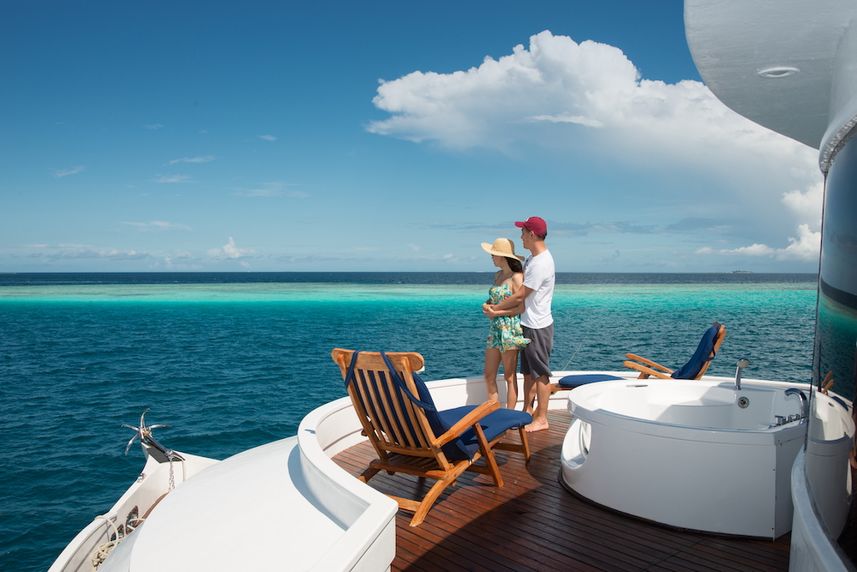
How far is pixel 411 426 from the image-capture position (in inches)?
129

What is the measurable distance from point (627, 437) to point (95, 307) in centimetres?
5912

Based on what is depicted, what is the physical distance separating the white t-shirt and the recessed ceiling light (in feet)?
7.51

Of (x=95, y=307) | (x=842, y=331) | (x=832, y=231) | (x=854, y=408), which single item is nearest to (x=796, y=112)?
(x=832, y=231)

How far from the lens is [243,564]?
7.82 ft

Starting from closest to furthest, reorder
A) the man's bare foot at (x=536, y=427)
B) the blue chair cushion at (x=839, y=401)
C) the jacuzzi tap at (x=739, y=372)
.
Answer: the blue chair cushion at (x=839, y=401) < the jacuzzi tap at (x=739, y=372) < the man's bare foot at (x=536, y=427)

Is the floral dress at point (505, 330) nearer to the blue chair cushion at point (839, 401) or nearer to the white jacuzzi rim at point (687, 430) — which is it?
the white jacuzzi rim at point (687, 430)

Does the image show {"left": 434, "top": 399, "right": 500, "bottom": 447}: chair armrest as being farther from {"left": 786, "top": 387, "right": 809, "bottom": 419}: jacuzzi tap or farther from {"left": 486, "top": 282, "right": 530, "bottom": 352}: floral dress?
{"left": 786, "top": 387, "right": 809, "bottom": 419}: jacuzzi tap

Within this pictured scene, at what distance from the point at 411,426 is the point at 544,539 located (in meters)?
0.85

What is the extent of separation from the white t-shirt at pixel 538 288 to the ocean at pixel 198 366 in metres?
6.99

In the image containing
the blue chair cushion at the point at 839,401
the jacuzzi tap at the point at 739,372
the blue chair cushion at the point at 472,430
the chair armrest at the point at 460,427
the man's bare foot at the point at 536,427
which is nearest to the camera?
the blue chair cushion at the point at 839,401

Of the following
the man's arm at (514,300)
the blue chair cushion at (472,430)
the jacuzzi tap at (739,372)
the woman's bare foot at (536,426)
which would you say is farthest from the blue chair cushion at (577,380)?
the blue chair cushion at (472,430)

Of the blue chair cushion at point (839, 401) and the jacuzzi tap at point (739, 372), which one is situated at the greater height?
the blue chair cushion at point (839, 401)

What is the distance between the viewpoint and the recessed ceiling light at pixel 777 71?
84.2 inches

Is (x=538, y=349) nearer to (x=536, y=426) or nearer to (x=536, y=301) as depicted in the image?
(x=536, y=301)
